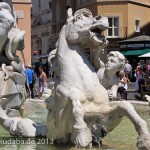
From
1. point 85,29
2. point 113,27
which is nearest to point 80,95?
point 85,29

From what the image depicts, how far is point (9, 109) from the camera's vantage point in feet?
23.9

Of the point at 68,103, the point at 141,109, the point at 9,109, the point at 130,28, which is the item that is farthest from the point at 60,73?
the point at 130,28

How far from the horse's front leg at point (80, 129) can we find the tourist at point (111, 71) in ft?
1.79

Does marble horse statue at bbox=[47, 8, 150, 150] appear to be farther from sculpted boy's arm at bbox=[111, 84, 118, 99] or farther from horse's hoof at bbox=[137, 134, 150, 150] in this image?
horse's hoof at bbox=[137, 134, 150, 150]

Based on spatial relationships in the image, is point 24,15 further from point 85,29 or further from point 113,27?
point 113,27

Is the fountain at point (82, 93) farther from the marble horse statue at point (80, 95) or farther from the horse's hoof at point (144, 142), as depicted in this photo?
the horse's hoof at point (144, 142)

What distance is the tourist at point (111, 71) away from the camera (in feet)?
17.1

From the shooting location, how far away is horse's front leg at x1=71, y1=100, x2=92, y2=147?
15.6 ft

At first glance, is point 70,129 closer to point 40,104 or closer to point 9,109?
point 9,109

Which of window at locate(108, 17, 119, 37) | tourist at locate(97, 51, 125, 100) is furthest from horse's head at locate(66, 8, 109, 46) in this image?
window at locate(108, 17, 119, 37)

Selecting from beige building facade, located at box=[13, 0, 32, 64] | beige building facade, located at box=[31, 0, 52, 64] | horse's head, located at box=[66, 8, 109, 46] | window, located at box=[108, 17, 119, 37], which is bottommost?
horse's head, located at box=[66, 8, 109, 46]

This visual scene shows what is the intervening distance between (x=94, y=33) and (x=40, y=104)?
7.42 m

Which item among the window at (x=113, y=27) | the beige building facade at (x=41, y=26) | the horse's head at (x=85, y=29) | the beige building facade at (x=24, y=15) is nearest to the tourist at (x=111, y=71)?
the horse's head at (x=85, y=29)

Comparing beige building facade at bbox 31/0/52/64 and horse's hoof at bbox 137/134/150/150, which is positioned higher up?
beige building facade at bbox 31/0/52/64
